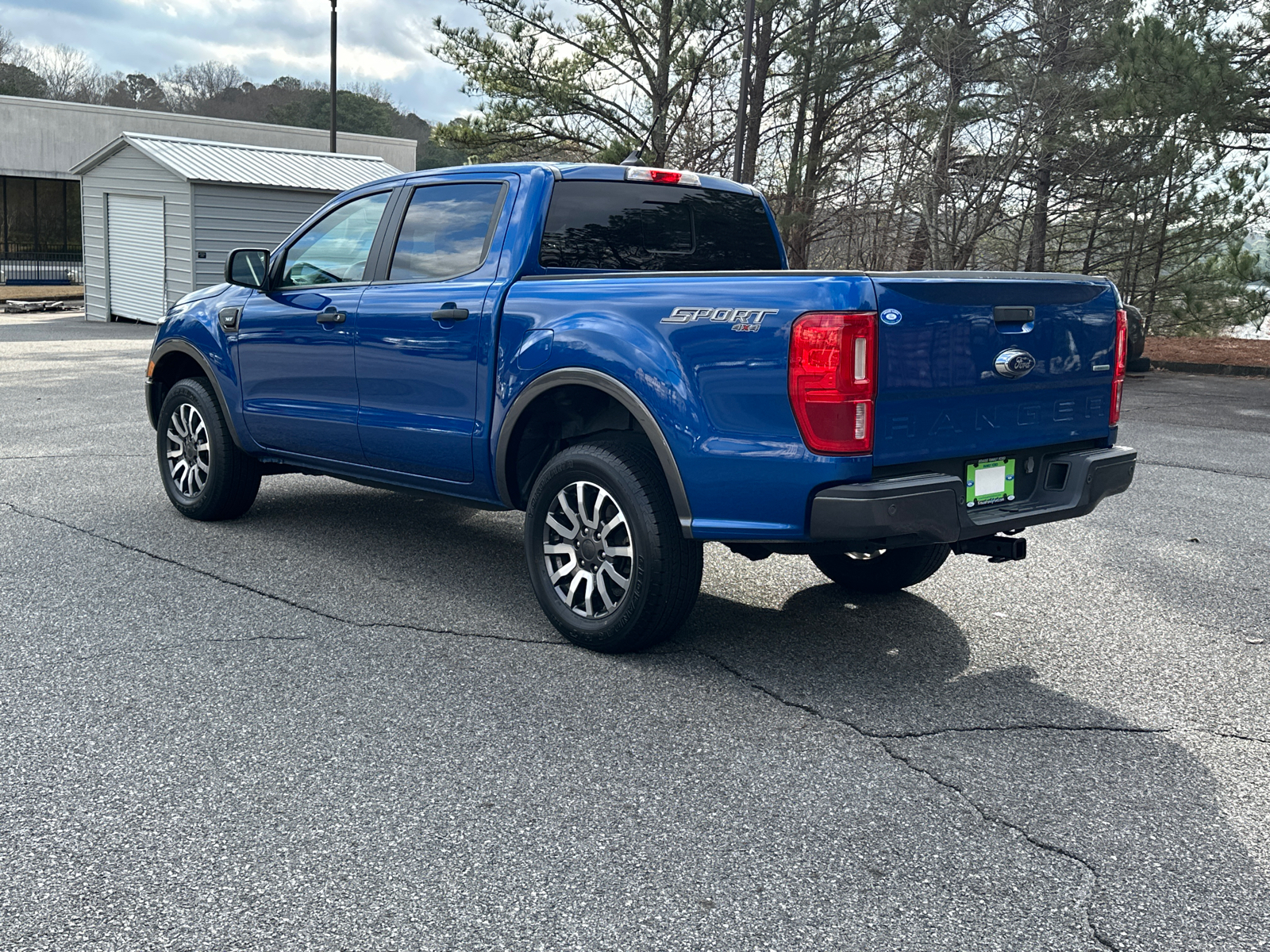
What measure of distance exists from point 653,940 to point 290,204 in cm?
2439

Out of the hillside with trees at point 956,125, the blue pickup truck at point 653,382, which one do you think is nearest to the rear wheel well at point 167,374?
the blue pickup truck at point 653,382

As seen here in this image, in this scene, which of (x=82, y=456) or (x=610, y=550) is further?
(x=82, y=456)

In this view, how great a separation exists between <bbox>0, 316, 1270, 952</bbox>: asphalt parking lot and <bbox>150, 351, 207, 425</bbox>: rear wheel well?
3.33ft

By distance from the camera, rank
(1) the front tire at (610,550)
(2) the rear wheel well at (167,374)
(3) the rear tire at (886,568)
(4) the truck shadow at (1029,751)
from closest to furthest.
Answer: (4) the truck shadow at (1029,751), (1) the front tire at (610,550), (3) the rear tire at (886,568), (2) the rear wheel well at (167,374)

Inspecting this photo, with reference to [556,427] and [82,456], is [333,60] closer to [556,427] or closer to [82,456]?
[82,456]

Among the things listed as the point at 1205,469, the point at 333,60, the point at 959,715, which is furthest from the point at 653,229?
the point at 333,60

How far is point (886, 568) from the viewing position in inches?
223

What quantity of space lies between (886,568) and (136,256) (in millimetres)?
23797

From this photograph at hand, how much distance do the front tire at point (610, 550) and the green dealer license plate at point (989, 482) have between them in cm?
103

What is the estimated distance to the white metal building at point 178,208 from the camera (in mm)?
23969

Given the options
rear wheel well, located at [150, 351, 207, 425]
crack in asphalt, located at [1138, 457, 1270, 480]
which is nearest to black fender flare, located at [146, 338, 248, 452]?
rear wheel well, located at [150, 351, 207, 425]

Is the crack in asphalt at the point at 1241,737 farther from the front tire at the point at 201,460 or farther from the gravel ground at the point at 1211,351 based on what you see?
the gravel ground at the point at 1211,351

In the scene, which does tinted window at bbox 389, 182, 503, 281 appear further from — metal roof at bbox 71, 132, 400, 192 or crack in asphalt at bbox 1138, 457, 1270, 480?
metal roof at bbox 71, 132, 400, 192

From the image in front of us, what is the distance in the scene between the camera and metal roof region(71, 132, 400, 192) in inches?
946
